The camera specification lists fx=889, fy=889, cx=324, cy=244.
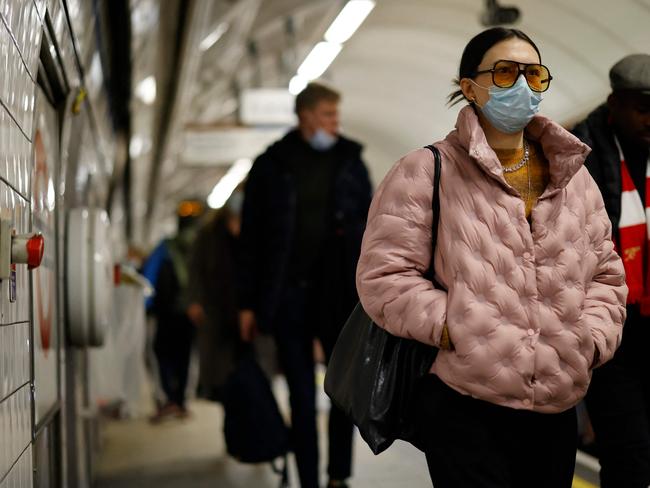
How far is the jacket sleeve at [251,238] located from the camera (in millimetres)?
3848

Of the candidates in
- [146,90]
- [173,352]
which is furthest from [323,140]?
[146,90]

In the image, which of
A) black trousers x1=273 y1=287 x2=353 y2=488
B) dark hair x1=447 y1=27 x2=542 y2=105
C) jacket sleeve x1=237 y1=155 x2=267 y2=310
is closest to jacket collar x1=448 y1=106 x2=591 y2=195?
dark hair x1=447 y1=27 x2=542 y2=105

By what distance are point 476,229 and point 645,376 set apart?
3.28 ft

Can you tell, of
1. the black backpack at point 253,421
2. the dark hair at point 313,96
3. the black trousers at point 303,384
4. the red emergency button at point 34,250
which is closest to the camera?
the red emergency button at point 34,250

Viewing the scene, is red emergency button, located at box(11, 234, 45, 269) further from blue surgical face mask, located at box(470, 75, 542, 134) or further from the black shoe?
the black shoe

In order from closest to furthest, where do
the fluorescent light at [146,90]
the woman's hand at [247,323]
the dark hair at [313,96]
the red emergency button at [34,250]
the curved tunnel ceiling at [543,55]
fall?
the red emergency button at [34,250]
the curved tunnel ceiling at [543,55]
the dark hair at [313,96]
the woman's hand at [247,323]
the fluorescent light at [146,90]

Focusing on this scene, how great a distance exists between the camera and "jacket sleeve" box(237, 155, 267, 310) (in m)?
3.85

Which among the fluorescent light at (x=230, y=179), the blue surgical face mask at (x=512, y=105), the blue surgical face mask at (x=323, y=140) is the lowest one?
the blue surgical face mask at (x=512, y=105)

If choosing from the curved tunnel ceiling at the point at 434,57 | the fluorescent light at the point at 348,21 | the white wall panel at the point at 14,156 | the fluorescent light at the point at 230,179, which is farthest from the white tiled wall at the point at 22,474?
the fluorescent light at the point at 230,179

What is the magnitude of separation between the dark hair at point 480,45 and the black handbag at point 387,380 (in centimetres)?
21

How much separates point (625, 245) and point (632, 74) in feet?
1.59

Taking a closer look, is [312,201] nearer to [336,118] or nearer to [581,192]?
[336,118]

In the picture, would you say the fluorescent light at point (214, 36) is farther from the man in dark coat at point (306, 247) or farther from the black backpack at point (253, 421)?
the man in dark coat at point (306, 247)

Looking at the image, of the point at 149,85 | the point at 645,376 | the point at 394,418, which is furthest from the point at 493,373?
the point at 149,85
